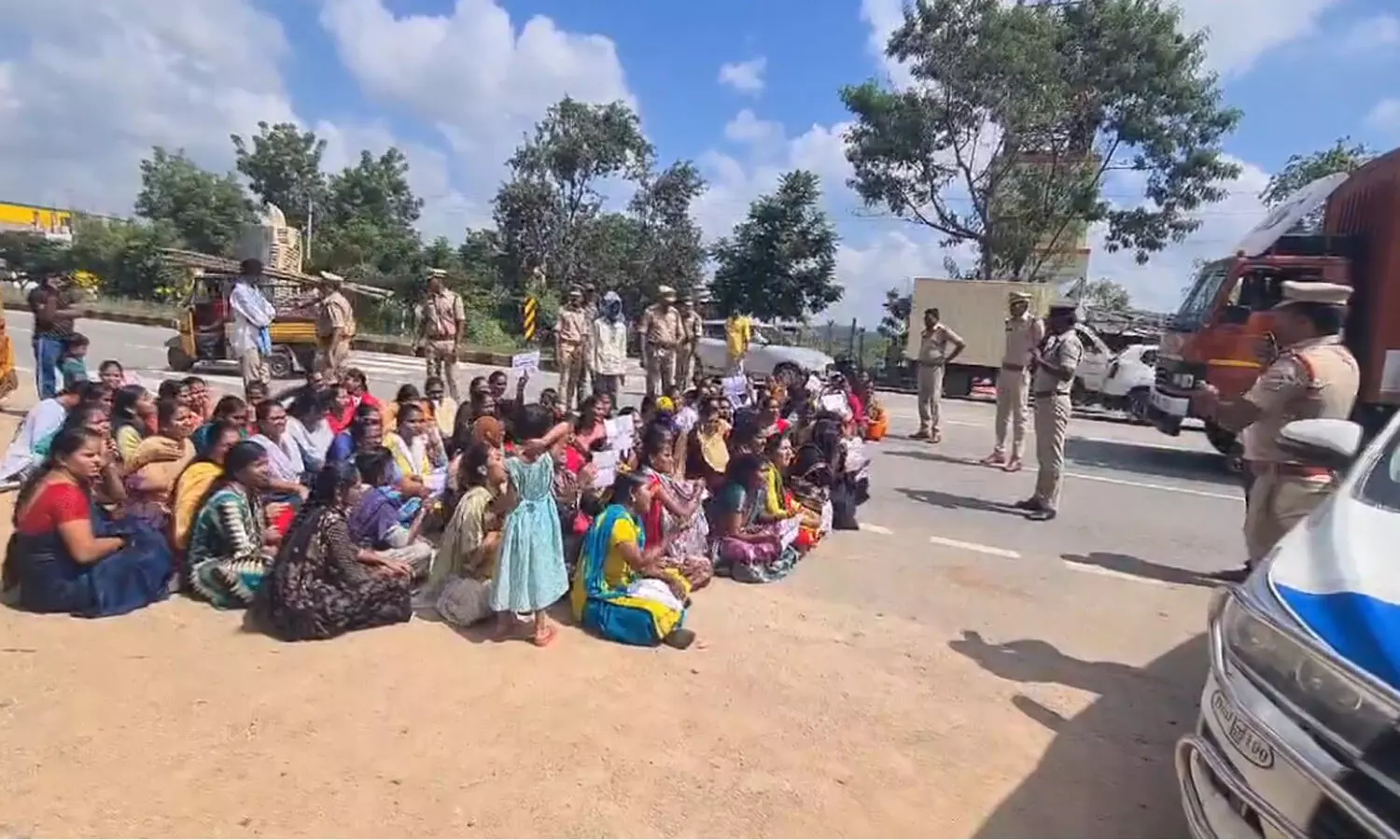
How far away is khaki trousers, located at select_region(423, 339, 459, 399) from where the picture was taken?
33.1 feet

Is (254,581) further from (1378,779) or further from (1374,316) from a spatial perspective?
(1374,316)

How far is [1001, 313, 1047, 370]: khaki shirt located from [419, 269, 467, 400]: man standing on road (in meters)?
5.87

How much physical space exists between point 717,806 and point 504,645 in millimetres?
1511

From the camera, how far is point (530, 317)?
916 inches

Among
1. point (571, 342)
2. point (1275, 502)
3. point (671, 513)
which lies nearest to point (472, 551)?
point (671, 513)

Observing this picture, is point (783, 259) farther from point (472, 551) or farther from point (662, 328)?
point (472, 551)

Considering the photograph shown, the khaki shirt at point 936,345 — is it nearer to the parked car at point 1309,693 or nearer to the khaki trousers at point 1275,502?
the khaki trousers at point 1275,502

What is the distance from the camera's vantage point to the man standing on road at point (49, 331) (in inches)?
322

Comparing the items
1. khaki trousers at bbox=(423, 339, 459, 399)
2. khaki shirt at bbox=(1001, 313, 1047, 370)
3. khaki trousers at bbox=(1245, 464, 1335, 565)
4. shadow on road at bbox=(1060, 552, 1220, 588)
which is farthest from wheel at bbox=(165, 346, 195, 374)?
khaki trousers at bbox=(1245, 464, 1335, 565)

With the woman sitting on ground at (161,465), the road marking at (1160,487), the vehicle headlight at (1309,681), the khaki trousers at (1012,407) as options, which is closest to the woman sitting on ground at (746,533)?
the woman sitting on ground at (161,465)

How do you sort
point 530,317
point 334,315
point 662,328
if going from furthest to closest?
point 530,317
point 662,328
point 334,315

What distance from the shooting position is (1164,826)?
116 inches

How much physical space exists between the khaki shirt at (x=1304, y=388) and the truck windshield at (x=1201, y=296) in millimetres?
6509

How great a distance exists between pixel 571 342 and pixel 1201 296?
7321mm
